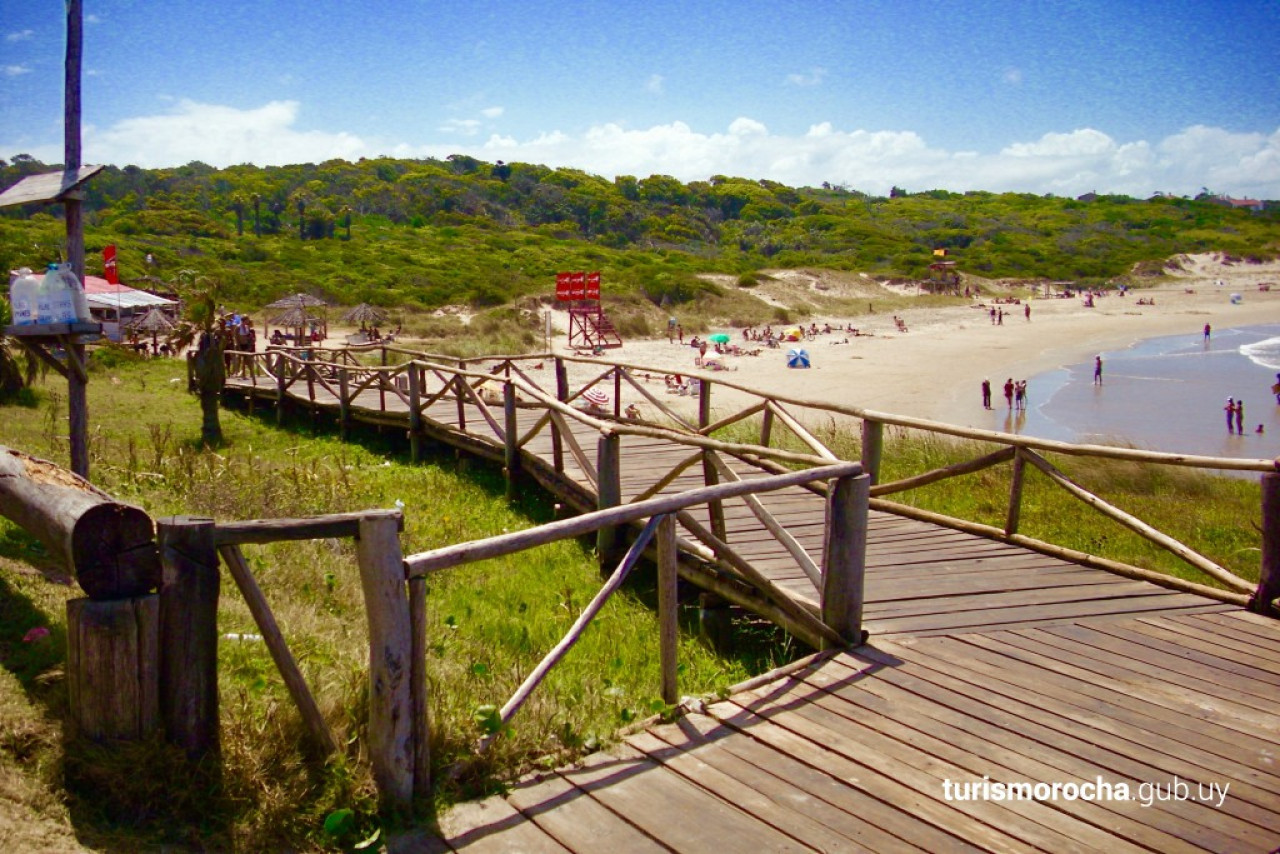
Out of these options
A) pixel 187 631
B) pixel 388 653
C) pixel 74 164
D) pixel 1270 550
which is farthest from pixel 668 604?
pixel 74 164

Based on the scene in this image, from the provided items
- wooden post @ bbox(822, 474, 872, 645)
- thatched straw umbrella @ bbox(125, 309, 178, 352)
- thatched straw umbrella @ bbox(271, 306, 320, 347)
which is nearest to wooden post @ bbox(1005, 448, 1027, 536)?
wooden post @ bbox(822, 474, 872, 645)

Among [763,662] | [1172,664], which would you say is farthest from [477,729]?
[1172,664]

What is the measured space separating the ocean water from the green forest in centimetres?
2227

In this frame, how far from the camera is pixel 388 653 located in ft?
10.8

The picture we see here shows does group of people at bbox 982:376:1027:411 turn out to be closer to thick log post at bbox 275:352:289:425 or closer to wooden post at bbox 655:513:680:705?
thick log post at bbox 275:352:289:425

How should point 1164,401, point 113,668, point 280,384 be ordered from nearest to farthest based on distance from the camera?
1. point 113,668
2. point 280,384
3. point 1164,401

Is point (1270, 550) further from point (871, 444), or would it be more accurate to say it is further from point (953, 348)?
point (953, 348)

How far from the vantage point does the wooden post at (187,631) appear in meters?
3.22

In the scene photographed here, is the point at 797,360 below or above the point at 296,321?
below

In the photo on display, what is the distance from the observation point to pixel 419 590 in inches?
133

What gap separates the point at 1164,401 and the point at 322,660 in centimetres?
2839

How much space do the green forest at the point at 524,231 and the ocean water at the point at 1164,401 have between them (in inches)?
877

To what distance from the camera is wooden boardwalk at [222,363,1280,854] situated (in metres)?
3.28

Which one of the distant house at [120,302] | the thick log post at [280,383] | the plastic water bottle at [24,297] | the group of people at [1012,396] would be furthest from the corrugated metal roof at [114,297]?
the plastic water bottle at [24,297]
